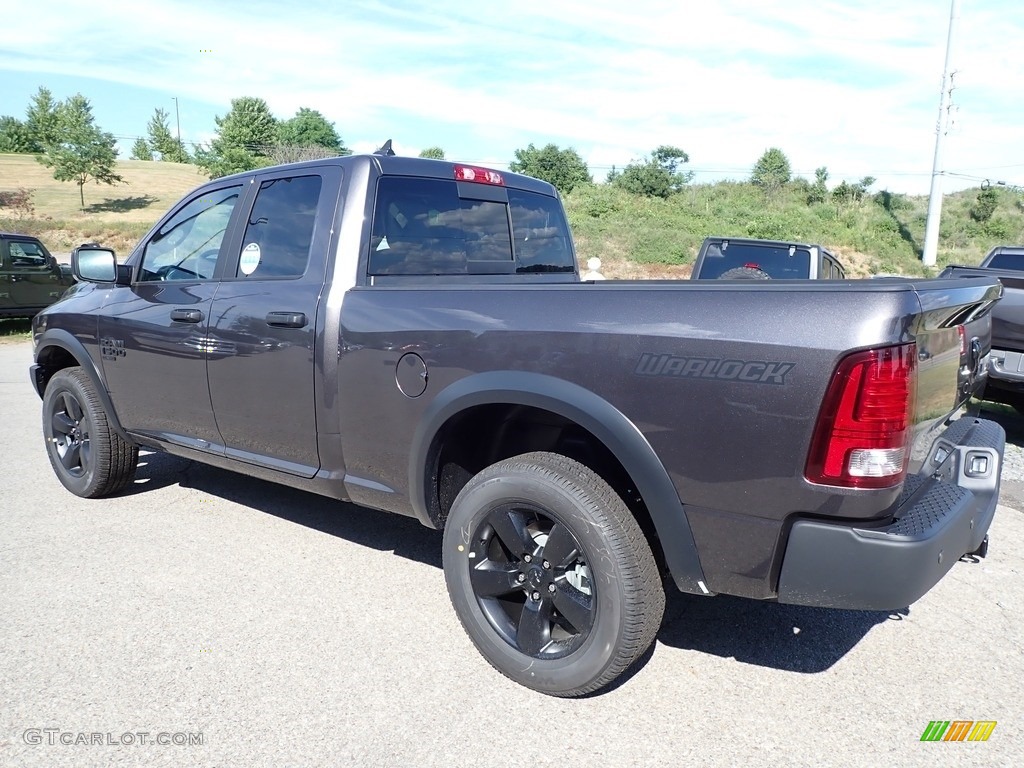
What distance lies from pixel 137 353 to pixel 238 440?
0.97 m

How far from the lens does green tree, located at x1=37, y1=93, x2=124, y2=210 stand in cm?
4941

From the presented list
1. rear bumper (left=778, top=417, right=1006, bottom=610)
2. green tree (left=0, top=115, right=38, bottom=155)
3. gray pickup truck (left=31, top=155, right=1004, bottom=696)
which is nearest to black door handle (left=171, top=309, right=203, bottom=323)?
gray pickup truck (left=31, top=155, right=1004, bottom=696)

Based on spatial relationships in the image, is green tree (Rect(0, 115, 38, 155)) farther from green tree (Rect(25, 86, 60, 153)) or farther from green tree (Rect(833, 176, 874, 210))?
green tree (Rect(833, 176, 874, 210))

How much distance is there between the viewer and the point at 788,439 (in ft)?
7.14

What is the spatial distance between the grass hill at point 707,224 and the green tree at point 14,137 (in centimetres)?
2590

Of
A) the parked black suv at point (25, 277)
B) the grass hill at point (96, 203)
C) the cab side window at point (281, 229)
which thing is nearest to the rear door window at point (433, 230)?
the cab side window at point (281, 229)

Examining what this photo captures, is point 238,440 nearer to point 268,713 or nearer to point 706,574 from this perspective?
point 268,713

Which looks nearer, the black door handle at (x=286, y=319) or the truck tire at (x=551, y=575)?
the truck tire at (x=551, y=575)

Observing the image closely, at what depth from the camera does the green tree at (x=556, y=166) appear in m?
59.4

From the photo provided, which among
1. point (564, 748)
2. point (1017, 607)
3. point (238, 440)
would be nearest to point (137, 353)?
point (238, 440)

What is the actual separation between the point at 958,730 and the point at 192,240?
416cm

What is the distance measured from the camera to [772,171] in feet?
182

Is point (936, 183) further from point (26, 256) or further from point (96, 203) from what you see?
point (96, 203)
